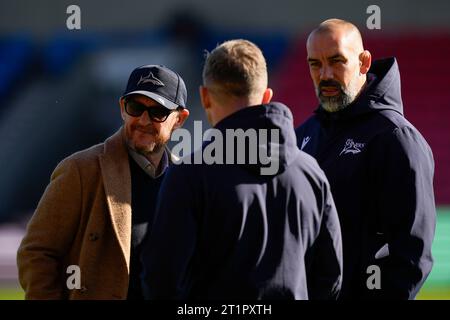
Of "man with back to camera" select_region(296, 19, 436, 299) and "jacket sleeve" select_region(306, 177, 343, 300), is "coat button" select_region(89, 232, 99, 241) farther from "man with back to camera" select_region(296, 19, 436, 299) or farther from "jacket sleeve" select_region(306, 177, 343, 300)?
"man with back to camera" select_region(296, 19, 436, 299)

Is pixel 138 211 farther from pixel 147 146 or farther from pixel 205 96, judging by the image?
pixel 205 96

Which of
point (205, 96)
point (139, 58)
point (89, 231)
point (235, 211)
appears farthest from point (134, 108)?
point (139, 58)

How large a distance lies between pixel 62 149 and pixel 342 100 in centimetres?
1004

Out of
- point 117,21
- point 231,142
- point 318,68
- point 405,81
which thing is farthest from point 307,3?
point 231,142

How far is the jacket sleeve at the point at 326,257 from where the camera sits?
2.75 meters

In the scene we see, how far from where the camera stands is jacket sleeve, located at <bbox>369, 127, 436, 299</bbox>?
3150 mm

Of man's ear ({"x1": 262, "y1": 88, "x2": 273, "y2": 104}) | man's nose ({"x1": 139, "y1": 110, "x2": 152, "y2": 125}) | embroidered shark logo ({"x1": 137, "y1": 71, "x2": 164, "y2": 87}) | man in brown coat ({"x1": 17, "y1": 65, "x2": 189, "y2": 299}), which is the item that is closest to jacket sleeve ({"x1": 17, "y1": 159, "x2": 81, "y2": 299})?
man in brown coat ({"x1": 17, "y1": 65, "x2": 189, "y2": 299})

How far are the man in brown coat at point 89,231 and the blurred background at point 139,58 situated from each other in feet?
31.1

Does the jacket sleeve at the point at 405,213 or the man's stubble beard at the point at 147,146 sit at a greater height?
the man's stubble beard at the point at 147,146

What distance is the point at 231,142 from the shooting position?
2.58 meters

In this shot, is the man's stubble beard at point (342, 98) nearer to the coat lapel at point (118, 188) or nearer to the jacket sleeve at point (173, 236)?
the coat lapel at point (118, 188)

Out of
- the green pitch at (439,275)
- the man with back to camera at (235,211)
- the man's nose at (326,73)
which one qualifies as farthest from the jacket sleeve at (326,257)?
the green pitch at (439,275)
